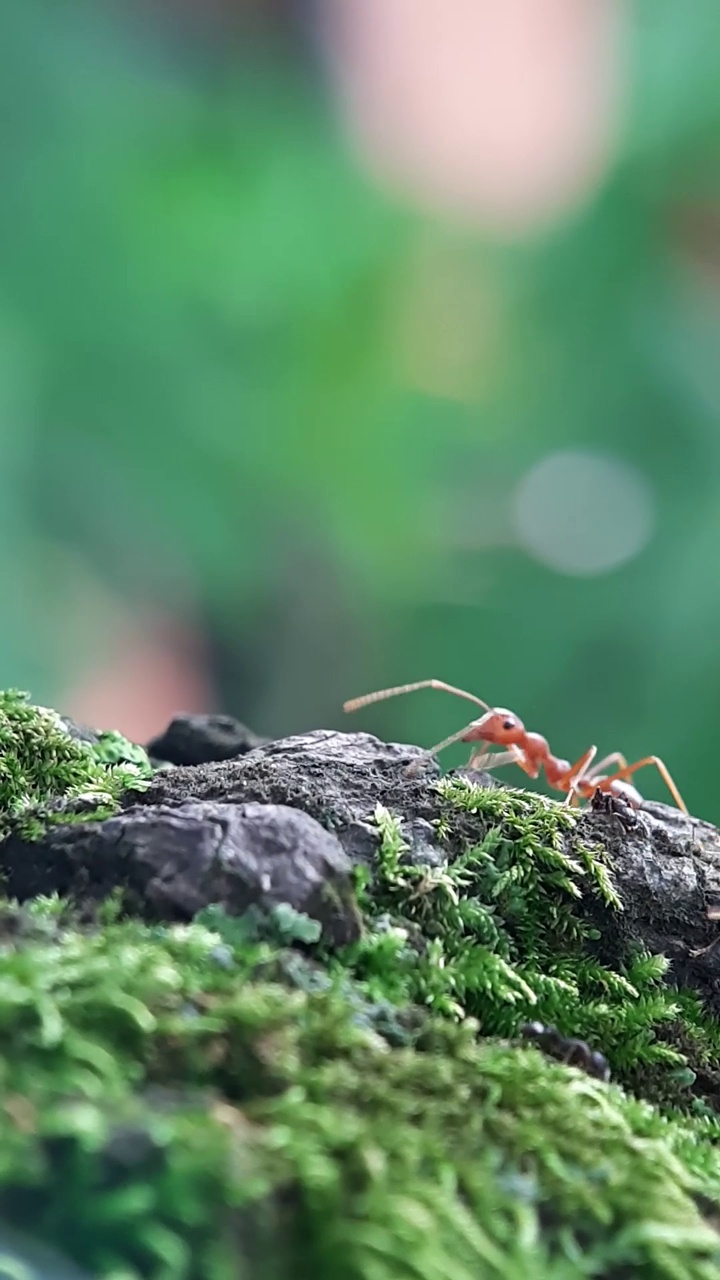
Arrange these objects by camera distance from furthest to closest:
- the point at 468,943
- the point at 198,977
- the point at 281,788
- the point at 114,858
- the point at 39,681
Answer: the point at 39,681, the point at 281,788, the point at 468,943, the point at 114,858, the point at 198,977

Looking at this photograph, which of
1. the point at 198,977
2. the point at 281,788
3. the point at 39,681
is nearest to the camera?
the point at 198,977

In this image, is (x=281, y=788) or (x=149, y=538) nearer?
(x=281, y=788)

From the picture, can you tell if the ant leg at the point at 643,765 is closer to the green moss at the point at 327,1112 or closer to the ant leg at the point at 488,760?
the ant leg at the point at 488,760

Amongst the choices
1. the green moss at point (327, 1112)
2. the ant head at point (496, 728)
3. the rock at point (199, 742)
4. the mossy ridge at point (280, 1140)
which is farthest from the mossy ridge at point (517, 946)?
the rock at point (199, 742)

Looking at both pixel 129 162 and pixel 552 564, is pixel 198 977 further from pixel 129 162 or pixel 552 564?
pixel 129 162

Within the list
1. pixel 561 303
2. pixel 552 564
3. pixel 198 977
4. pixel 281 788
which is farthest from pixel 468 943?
pixel 561 303

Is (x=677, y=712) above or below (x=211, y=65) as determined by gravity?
below

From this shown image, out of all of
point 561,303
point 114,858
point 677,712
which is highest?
point 561,303

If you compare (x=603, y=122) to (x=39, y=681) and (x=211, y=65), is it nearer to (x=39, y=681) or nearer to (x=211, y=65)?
(x=211, y=65)

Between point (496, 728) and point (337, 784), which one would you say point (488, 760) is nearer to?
point (496, 728)
